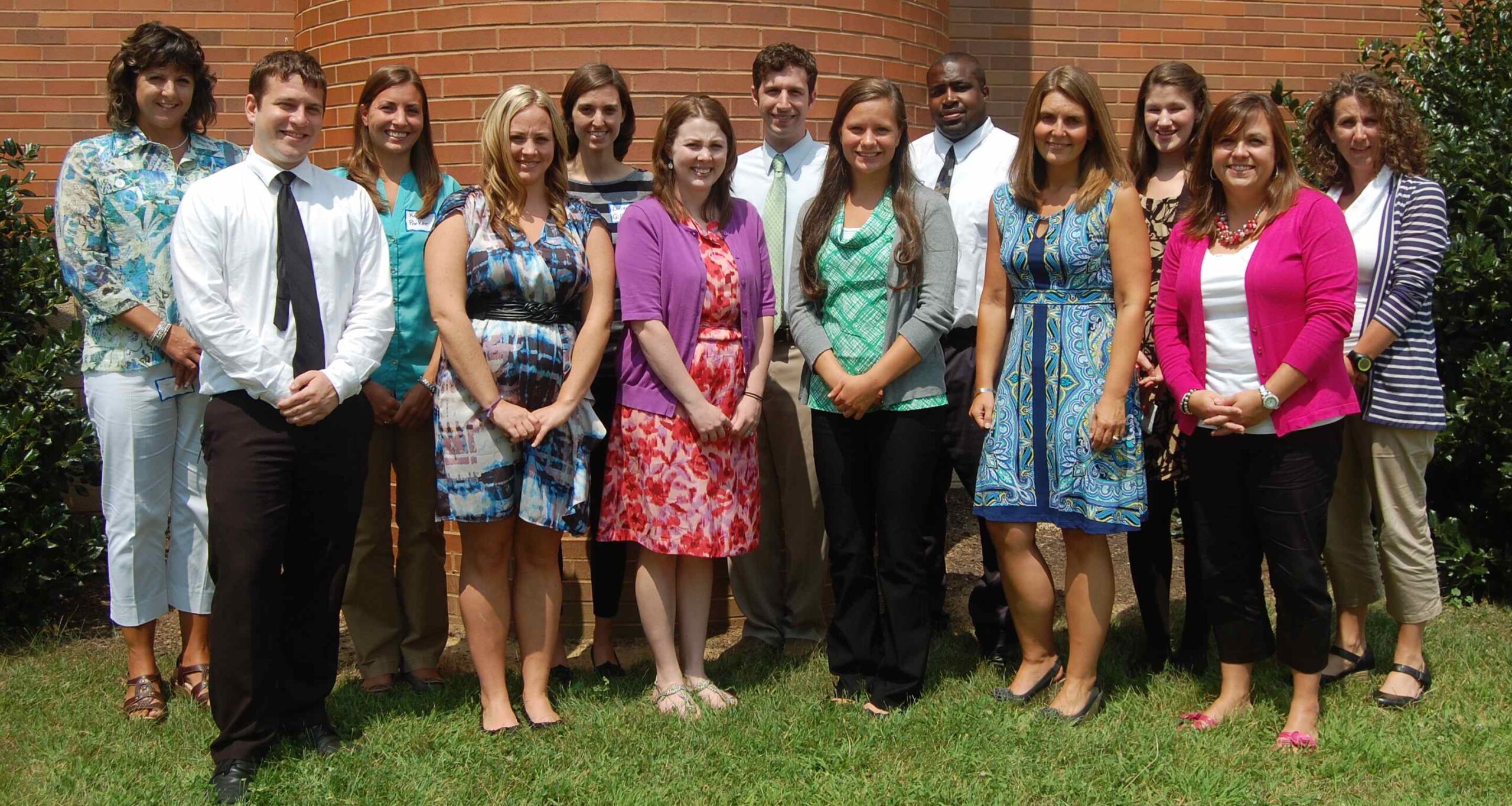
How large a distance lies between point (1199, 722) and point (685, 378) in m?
1.99

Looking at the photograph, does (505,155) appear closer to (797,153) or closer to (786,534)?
(797,153)

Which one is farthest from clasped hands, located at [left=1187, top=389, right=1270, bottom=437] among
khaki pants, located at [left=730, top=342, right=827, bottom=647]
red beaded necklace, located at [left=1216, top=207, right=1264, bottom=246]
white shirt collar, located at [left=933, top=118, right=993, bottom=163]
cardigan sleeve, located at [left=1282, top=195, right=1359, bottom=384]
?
khaki pants, located at [left=730, top=342, right=827, bottom=647]

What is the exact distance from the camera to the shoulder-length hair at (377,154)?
14.6ft

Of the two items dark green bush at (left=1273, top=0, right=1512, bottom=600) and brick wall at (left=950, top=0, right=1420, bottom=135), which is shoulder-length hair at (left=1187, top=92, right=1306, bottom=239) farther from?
brick wall at (left=950, top=0, right=1420, bottom=135)

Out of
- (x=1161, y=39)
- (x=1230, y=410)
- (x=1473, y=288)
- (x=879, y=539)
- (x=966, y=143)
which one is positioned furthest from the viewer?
(x=1161, y=39)

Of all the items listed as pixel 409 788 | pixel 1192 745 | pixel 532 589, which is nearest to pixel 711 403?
pixel 532 589

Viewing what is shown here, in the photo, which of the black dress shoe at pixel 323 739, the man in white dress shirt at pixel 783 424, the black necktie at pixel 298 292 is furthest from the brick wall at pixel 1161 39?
the black dress shoe at pixel 323 739

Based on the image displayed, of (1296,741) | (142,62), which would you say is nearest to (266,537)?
(142,62)

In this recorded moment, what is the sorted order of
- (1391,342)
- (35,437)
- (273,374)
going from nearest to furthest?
1. (273,374)
2. (1391,342)
3. (35,437)

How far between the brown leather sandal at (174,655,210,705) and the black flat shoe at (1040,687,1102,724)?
285 centimetres

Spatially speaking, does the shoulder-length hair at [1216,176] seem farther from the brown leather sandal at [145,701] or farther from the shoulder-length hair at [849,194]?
the brown leather sandal at [145,701]

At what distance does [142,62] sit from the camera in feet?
14.0

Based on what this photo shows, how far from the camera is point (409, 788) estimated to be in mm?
3672

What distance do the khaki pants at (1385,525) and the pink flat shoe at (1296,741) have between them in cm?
77
